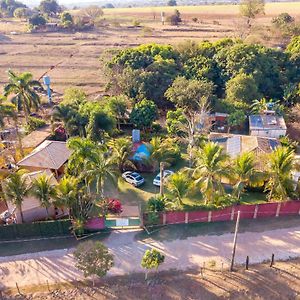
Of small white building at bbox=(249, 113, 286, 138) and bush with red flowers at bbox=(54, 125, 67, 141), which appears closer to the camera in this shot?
small white building at bbox=(249, 113, 286, 138)

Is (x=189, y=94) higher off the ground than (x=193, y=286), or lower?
higher

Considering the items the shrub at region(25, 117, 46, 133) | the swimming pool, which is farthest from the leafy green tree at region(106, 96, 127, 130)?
the shrub at region(25, 117, 46, 133)

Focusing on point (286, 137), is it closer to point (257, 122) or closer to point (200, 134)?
point (257, 122)

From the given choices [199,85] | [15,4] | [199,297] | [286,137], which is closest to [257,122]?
[286,137]

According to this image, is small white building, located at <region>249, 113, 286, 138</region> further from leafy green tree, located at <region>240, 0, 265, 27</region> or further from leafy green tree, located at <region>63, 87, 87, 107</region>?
leafy green tree, located at <region>240, 0, 265, 27</region>

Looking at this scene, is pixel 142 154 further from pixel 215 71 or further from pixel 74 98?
pixel 215 71

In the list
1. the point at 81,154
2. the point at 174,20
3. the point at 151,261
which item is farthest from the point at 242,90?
the point at 174,20
